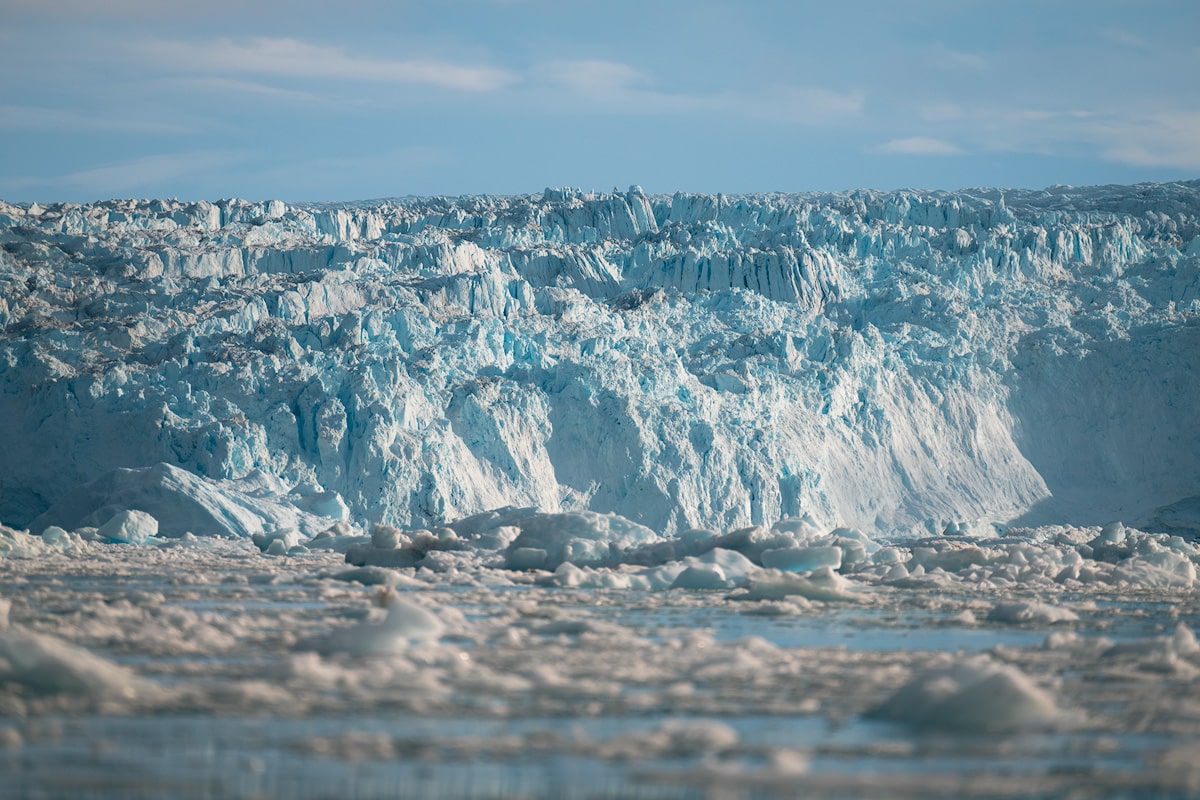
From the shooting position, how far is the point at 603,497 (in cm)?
3344

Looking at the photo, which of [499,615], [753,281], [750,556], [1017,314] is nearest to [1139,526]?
[1017,314]

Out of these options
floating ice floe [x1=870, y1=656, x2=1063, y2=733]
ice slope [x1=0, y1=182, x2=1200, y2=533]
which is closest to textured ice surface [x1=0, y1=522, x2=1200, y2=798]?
floating ice floe [x1=870, y1=656, x2=1063, y2=733]

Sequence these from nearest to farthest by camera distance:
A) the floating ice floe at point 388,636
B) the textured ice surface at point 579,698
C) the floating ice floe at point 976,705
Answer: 1. the textured ice surface at point 579,698
2. the floating ice floe at point 976,705
3. the floating ice floe at point 388,636

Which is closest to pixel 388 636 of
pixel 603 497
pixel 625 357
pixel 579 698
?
pixel 579 698

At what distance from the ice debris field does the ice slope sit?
114mm

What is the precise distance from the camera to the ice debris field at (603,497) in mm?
6477

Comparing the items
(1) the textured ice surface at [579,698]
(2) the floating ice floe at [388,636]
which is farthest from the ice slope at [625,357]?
(2) the floating ice floe at [388,636]

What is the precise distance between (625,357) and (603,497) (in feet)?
12.0

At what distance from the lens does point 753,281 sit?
42.0 metres

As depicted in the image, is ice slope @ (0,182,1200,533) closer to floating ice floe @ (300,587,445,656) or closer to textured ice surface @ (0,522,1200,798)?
textured ice surface @ (0,522,1200,798)

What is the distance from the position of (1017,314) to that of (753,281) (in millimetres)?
8150

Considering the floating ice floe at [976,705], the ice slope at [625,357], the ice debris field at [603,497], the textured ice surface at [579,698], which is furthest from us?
the ice slope at [625,357]

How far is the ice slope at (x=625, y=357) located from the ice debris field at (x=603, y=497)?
114 mm

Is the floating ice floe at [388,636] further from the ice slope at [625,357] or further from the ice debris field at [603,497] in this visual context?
the ice slope at [625,357]
